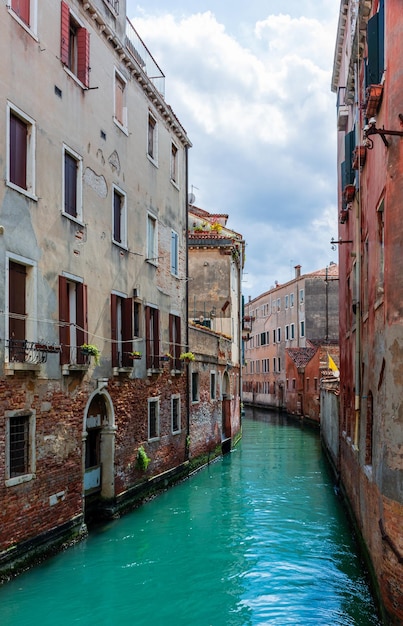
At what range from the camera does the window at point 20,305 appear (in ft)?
32.0

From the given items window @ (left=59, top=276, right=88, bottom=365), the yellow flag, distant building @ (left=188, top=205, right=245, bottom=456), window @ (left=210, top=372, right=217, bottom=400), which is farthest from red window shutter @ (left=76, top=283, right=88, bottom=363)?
the yellow flag

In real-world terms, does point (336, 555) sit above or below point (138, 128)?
below

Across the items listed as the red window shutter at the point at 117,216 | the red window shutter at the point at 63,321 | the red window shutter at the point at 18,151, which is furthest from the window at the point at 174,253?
the red window shutter at the point at 18,151

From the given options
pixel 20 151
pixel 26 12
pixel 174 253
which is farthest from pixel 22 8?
pixel 174 253

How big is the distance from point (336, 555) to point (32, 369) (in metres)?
6.26

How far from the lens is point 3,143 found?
9531 millimetres

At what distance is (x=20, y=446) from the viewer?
995cm

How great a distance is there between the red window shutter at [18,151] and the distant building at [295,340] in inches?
1162

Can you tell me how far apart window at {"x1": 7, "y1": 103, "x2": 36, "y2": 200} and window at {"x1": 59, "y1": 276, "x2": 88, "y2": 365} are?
182cm

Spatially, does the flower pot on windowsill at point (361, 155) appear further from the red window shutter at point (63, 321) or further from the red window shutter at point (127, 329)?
the red window shutter at point (127, 329)

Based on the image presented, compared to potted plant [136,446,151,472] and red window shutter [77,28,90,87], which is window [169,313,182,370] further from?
red window shutter [77,28,90,87]

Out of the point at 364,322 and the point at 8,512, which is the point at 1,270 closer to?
the point at 8,512

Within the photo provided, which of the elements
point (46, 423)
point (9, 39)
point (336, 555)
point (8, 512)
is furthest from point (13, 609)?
point (9, 39)

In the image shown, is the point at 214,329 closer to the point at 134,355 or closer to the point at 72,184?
the point at 134,355
